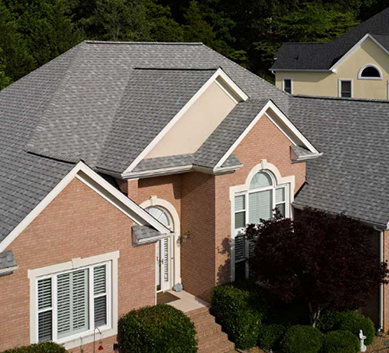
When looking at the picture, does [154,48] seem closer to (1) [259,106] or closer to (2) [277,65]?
(1) [259,106]

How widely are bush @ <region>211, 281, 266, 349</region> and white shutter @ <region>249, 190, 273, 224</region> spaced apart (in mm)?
2653

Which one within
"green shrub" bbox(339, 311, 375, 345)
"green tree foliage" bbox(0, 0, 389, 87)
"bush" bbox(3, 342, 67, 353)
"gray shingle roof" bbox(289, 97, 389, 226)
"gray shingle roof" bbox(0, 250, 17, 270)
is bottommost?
"green shrub" bbox(339, 311, 375, 345)

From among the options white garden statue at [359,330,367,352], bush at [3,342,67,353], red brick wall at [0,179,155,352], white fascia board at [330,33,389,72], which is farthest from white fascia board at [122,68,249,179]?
white fascia board at [330,33,389,72]

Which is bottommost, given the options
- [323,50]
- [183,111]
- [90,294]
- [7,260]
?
[90,294]

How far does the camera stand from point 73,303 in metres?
16.1

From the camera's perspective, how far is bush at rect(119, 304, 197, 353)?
52.9 ft

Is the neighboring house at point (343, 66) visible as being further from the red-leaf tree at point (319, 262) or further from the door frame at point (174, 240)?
the red-leaf tree at point (319, 262)

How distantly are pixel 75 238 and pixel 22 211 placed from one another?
152 centimetres

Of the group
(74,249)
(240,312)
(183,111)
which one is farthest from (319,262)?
(74,249)

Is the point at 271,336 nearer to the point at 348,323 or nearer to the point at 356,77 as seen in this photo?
the point at 348,323

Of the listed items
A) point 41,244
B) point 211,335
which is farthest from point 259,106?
point 41,244

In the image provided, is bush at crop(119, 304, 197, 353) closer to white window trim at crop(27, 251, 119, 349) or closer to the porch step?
white window trim at crop(27, 251, 119, 349)

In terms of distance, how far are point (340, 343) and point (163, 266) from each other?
6158 millimetres

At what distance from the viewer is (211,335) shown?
61.6 ft
